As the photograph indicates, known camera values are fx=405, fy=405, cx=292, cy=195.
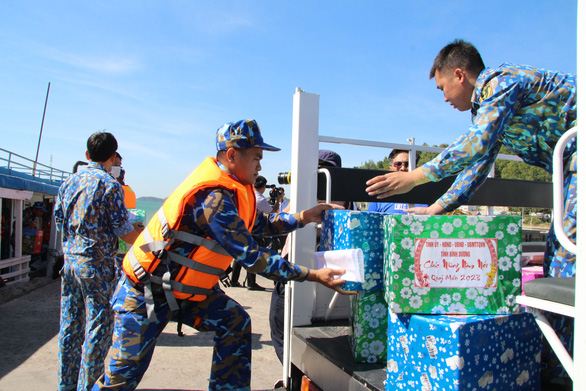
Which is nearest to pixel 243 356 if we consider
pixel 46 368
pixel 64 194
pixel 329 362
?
pixel 329 362

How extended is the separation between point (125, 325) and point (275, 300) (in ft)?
4.91

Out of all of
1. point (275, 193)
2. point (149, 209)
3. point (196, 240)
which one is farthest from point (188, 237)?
point (149, 209)

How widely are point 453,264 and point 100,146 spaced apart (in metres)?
2.87

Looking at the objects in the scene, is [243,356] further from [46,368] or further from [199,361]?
[46,368]

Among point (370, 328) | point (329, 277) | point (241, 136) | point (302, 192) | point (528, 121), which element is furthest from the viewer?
point (302, 192)

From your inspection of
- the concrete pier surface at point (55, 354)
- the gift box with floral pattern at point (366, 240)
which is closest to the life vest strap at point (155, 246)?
the gift box with floral pattern at point (366, 240)

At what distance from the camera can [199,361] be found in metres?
4.20

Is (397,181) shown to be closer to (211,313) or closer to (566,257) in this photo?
(566,257)

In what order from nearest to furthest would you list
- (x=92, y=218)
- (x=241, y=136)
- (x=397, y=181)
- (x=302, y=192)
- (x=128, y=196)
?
(x=397, y=181)
(x=241, y=136)
(x=302, y=192)
(x=92, y=218)
(x=128, y=196)

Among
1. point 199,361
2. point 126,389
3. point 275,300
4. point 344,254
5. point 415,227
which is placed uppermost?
point 415,227

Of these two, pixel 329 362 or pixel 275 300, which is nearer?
pixel 329 362

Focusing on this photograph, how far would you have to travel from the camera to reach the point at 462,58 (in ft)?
6.64

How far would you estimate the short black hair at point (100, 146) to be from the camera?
333 centimetres

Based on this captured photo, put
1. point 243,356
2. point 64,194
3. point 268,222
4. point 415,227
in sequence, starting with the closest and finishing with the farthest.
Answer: point 415,227, point 243,356, point 268,222, point 64,194
